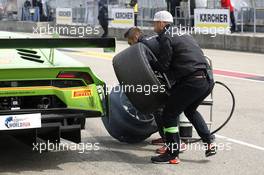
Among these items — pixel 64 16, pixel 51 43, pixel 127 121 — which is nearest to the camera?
pixel 51 43

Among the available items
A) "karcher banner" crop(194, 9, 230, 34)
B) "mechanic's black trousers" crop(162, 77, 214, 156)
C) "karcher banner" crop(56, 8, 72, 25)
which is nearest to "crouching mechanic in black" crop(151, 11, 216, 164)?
"mechanic's black trousers" crop(162, 77, 214, 156)

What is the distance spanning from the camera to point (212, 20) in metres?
20.7

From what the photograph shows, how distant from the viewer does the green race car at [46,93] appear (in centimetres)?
550

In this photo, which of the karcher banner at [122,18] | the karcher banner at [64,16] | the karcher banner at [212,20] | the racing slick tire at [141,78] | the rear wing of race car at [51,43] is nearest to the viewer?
the rear wing of race car at [51,43]

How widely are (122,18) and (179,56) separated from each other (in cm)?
2114

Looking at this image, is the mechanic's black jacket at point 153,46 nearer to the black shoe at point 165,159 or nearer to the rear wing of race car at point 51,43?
the rear wing of race car at point 51,43

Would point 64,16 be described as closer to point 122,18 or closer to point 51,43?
point 122,18

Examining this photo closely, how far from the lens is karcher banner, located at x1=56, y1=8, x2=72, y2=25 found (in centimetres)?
3152

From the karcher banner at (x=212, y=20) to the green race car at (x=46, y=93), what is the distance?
48.6 feet

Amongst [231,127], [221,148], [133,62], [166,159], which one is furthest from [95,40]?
[231,127]

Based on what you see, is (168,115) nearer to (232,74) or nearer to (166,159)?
(166,159)

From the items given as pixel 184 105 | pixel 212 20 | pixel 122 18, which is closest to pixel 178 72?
pixel 184 105

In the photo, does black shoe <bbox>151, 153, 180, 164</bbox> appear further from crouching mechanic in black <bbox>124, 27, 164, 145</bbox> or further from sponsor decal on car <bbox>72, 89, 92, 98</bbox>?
sponsor decal on car <bbox>72, 89, 92, 98</bbox>

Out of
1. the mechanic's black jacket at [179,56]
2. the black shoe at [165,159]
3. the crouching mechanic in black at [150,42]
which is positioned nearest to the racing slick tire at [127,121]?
the crouching mechanic in black at [150,42]
